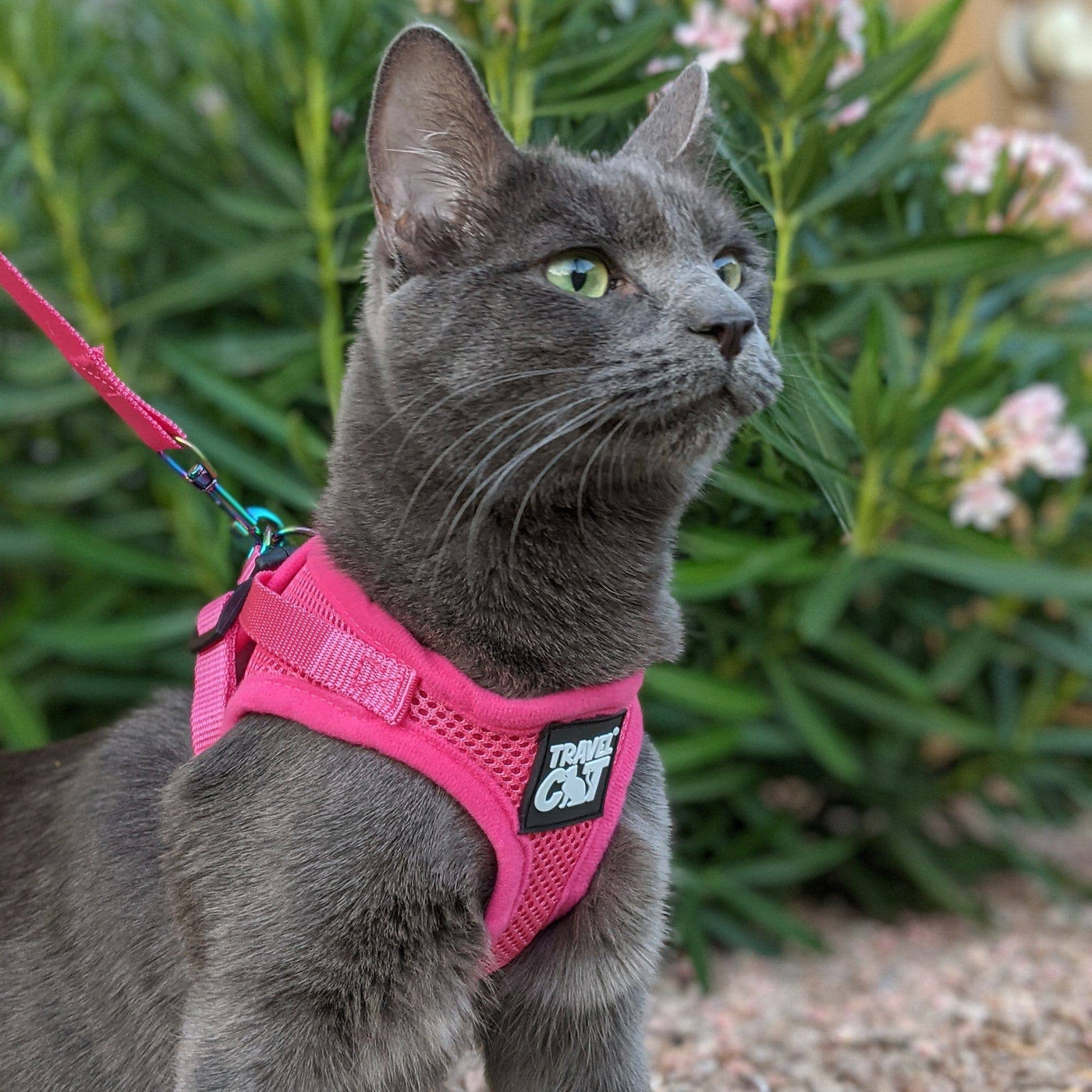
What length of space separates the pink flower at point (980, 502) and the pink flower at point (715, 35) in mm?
763

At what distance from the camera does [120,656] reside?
2.17m

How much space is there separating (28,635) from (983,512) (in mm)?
1699

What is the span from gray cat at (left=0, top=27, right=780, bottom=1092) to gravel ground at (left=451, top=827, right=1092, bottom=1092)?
0.27 m

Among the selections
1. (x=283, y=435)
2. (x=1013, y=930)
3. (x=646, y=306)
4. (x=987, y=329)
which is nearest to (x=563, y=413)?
(x=646, y=306)

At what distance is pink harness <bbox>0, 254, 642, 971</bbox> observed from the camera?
36.9 inches

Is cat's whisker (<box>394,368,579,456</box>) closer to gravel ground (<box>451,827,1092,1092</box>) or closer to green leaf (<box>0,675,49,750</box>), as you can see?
gravel ground (<box>451,827,1092,1092</box>)

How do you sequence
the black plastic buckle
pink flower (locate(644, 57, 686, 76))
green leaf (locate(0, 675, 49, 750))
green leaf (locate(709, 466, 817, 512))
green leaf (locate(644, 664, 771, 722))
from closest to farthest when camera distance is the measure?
1. the black plastic buckle
2. green leaf (locate(709, 466, 817, 512))
3. pink flower (locate(644, 57, 686, 76))
4. green leaf (locate(644, 664, 771, 722))
5. green leaf (locate(0, 675, 49, 750))

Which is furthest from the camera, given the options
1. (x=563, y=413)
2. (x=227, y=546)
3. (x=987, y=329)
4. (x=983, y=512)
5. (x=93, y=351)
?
(x=987, y=329)

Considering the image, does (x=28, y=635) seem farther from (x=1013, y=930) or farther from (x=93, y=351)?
(x=1013, y=930)

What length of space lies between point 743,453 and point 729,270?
0.23 meters

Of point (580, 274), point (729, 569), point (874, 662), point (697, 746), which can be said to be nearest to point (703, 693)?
point (697, 746)

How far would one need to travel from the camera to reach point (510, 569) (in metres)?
0.98

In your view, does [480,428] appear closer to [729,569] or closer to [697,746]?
[729,569]

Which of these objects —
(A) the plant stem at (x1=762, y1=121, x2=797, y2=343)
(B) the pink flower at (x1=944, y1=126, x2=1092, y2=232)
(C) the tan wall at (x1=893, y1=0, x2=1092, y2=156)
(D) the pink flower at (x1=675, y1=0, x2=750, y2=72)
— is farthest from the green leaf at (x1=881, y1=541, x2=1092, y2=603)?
(C) the tan wall at (x1=893, y1=0, x2=1092, y2=156)
